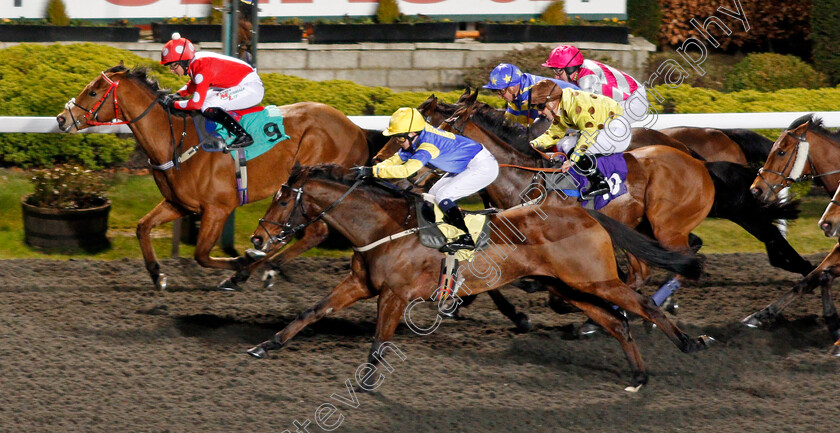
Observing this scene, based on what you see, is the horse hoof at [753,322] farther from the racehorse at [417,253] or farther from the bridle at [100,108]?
the bridle at [100,108]

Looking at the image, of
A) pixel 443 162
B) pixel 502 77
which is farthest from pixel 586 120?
pixel 443 162

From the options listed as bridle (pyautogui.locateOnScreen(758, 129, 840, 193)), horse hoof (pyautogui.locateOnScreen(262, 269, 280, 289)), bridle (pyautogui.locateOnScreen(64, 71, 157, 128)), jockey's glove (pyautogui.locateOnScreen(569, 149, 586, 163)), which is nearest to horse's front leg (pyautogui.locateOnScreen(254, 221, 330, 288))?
horse hoof (pyautogui.locateOnScreen(262, 269, 280, 289))

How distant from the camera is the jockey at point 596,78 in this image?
7008 millimetres

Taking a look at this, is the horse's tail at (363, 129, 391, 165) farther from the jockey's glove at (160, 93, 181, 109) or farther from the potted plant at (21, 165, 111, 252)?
the potted plant at (21, 165, 111, 252)

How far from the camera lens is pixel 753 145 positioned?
7.27 m

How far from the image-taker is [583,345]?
5.76 meters

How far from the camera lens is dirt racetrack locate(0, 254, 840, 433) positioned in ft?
15.5

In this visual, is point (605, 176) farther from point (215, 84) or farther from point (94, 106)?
point (94, 106)

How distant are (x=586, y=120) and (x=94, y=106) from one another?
130 inches

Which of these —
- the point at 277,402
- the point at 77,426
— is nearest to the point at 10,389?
the point at 77,426

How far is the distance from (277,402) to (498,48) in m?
6.48

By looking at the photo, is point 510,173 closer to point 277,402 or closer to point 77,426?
point 277,402

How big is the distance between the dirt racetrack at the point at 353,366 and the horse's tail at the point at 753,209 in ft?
0.89

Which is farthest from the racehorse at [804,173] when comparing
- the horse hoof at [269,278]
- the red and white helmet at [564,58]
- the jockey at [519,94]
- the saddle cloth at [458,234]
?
the horse hoof at [269,278]
